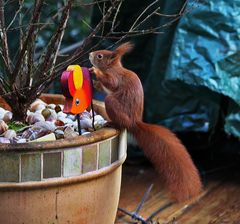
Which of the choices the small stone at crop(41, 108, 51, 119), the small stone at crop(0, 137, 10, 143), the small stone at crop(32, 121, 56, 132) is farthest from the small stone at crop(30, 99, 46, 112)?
the small stone at crop(0, 137, 10, 143)

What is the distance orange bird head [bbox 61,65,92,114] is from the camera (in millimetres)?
1470

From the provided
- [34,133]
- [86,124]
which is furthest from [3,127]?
[86,124]

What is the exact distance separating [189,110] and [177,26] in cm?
43

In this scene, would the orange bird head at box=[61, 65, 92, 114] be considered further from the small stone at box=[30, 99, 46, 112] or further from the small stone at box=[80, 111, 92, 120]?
the small stone at box=[30, 99, 46, 112]

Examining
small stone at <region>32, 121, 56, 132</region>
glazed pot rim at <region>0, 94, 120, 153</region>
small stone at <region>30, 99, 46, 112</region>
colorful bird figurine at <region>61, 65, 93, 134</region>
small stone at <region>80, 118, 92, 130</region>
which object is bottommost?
small stone at <region>30, 99, 46, 112</region>

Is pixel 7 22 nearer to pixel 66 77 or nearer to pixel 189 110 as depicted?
pixel 66 77

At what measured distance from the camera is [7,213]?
1.43 m

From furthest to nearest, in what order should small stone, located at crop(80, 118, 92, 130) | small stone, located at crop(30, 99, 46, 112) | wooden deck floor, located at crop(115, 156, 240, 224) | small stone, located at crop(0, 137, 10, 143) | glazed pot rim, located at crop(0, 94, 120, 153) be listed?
1. wooden deck floor, located at crop(115, 156, 240, 224)
2. small stone, located at crop(30, 99, 46, 112)
3. small stone, located at crop(80, 118, 92, 130)
4. small stone, located at crop(0, 137, 10, 143)
5. glazed pot rim, located at crop(0, 94, 120, 153)

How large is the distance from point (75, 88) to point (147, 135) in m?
0.22

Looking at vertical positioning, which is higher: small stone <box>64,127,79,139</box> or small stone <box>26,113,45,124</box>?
small stone <box>64,127,79,139</box>

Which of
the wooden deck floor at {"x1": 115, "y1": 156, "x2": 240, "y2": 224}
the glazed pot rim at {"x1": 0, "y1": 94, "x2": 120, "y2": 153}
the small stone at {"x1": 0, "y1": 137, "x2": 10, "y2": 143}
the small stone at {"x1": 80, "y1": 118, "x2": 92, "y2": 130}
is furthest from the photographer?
the wooden deck floor at {"x1": 115, "y1": 156, "x2": 240, "y2": 224}

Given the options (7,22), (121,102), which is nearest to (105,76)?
(121,102)

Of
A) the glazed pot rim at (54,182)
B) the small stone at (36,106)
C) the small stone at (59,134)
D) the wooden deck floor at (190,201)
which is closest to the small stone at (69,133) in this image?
the small stone at (59,134)

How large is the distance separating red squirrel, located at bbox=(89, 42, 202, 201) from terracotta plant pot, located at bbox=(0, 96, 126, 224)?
0.06 meters
